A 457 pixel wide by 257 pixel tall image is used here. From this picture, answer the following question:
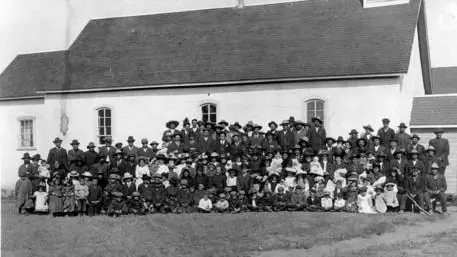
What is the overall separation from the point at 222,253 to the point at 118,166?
20.1ft

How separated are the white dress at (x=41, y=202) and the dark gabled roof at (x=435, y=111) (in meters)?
10.9

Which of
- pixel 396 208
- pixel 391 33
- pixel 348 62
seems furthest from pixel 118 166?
pixel 391 33

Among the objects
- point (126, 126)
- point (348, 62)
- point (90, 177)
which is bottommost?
point (90, 177)

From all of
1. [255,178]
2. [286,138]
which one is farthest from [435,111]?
[255,178]

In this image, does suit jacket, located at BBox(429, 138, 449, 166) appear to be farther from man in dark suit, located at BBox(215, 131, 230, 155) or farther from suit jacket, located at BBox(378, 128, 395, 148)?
man in dark suit, located at BBox(215, 131, 230, 155)

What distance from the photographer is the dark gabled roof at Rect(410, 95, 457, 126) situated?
17312mm

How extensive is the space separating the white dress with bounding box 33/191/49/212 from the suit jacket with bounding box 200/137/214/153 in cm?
399

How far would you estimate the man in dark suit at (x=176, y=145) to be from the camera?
48.2 ft

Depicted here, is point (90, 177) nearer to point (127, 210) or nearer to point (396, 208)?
point (127, 210)

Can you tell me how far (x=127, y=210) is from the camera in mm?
13078

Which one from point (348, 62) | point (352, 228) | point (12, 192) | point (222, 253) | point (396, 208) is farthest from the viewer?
point (12, 192)

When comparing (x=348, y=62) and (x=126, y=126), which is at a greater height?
(x=348, y=62)

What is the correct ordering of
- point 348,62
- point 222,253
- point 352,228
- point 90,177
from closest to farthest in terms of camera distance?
point 222,253 < point 352,228 < point 90,177 < point 348,62

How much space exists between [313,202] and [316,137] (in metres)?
2.18
